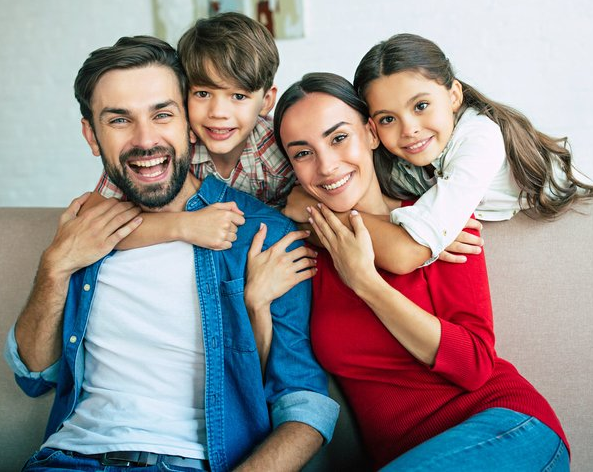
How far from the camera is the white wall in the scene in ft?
11.1

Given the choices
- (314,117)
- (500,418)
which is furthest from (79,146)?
(500,418)

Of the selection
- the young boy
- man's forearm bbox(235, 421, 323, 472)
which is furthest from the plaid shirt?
man's forearm bbox(235, 421, 323, 472)

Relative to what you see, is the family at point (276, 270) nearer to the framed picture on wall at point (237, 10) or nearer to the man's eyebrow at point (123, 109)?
the man's eyebrow at point (123, 109)

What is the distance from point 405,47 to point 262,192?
641 mm

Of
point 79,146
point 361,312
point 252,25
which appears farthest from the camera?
point 79,146

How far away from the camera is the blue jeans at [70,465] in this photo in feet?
4.88

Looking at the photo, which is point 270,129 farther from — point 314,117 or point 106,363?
point 106,363

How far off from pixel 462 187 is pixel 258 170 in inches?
26.4

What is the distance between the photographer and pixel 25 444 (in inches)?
74.5

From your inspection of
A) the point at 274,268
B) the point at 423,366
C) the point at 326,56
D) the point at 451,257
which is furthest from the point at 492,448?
the point at 326,56

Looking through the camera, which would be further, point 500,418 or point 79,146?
point 79,146

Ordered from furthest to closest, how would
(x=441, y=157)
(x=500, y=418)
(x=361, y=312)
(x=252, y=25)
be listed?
(x=252, y=25) < (x=441, y=157) < (x=361, y=312) < (x=500, y=418)

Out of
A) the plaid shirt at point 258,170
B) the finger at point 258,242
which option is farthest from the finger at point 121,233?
the finger at point 258,242

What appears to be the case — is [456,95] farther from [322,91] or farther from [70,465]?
[70,465]
